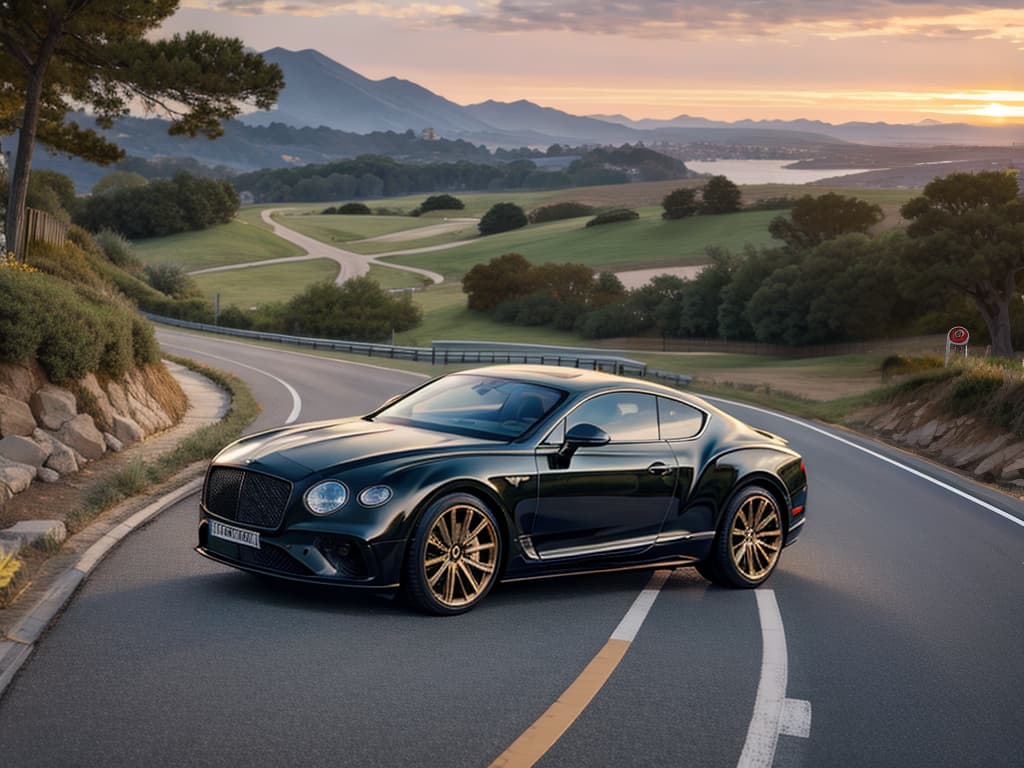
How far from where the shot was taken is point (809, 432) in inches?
1034

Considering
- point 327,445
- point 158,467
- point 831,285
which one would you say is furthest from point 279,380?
point 831,285

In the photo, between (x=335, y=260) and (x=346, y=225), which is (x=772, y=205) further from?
(x=346, y=225)

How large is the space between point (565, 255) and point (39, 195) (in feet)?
285

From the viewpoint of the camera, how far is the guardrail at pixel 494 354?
1794 inches

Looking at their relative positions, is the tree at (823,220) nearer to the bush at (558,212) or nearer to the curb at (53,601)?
the bush at (558,212)

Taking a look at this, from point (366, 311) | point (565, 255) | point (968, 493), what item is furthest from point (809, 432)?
point (565, 255)

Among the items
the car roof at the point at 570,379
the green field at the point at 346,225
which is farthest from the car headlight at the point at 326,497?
the green field at the point at 346,225

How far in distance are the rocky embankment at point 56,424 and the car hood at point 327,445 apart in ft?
12.7

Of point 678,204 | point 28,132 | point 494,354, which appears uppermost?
point 28,132

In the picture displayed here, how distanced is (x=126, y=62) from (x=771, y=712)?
26797 millimetres

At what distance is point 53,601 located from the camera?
823 centimetres

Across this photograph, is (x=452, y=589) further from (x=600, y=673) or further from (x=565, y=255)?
(x=565, y=255)

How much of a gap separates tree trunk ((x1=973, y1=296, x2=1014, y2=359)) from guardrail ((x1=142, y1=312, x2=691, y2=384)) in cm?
1994

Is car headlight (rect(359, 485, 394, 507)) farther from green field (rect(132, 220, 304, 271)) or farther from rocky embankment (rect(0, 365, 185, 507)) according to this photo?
green field (rect(132, 220, 304, 271))
